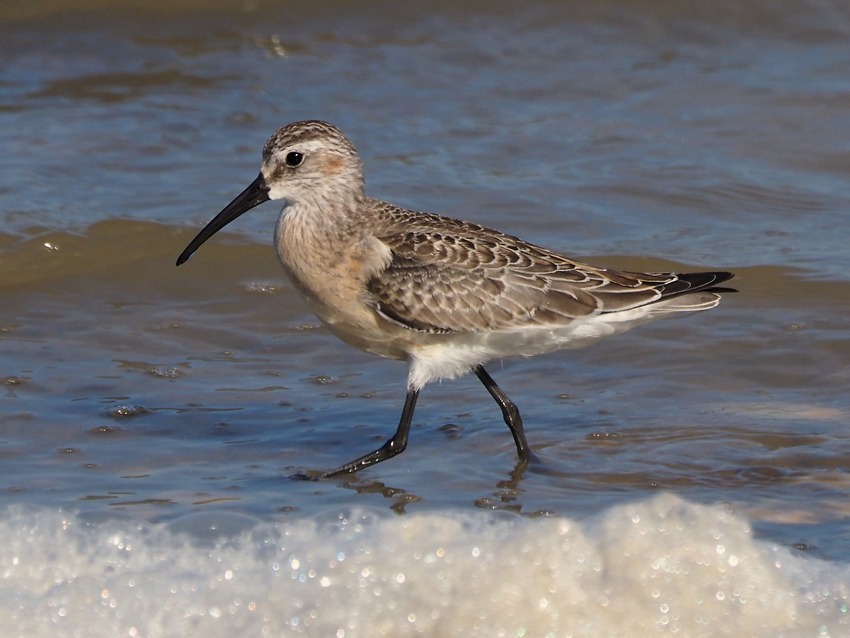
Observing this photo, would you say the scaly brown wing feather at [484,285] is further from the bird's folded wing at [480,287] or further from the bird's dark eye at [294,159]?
the bird's dark eye at [294,159]

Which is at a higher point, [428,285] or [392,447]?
[428,285]

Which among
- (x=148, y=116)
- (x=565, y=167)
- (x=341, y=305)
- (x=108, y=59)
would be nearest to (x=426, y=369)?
(x=341, y=305)

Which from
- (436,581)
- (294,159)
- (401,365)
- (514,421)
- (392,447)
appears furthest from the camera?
(401,365)

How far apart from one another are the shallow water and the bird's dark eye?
164 centimetres

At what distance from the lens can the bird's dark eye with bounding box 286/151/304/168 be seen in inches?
343

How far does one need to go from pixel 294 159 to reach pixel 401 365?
215 centimetres

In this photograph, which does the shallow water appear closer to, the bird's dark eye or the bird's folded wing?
the bird's folded wing

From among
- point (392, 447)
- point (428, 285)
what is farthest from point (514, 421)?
point (428, 285)

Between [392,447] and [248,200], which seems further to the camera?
[248,200]

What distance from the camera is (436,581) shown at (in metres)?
6.48

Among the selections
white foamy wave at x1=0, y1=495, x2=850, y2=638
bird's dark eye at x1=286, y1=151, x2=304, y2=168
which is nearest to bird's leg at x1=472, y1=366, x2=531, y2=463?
white foamy wave at x1=0, y1=495, x2=850, y2=638

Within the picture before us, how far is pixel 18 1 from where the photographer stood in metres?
16.8

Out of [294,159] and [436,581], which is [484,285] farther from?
[436,581]

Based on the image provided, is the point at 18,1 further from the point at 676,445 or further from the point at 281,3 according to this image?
the point at 676,445
